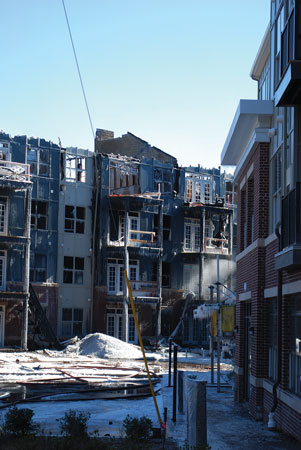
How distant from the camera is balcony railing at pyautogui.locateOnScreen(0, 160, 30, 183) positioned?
4278 cm

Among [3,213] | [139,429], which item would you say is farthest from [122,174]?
[139,429]

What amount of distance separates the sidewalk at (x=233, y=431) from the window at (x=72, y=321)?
27330 mm

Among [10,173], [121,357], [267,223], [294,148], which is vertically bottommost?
[121,357]

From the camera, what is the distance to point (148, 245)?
160 feet

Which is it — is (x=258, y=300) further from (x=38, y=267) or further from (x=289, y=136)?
(x=38, y=267)

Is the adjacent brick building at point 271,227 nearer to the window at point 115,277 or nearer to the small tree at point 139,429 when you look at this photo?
the small tree at point 139,429

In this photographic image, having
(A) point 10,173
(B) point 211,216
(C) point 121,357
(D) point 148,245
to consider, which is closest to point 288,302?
(C) point 121,357

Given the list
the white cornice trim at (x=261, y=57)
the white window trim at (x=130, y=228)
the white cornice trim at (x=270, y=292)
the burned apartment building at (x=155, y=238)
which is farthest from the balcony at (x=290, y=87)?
the white window trim at (x=130, y=228)

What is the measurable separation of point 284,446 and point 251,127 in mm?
8069

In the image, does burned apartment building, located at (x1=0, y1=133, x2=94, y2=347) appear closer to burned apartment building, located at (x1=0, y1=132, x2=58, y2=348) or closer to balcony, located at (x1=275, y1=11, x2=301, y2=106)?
burned apartment building, located at (x1=0, y1=132, x2=58, y2=348)

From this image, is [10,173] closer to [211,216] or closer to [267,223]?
[211,216]

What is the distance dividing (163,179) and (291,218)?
38652mm

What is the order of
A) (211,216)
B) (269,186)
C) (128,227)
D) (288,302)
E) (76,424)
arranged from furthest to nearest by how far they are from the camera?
(211,216) < (128,227) < (269,186) < (288,302) < (76,424)

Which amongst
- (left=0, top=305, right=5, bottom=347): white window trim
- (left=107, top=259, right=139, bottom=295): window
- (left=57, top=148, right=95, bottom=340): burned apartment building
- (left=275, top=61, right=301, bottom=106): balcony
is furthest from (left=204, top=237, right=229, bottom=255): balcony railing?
(left=275, top=61, right=301, bottom=106): balcony
